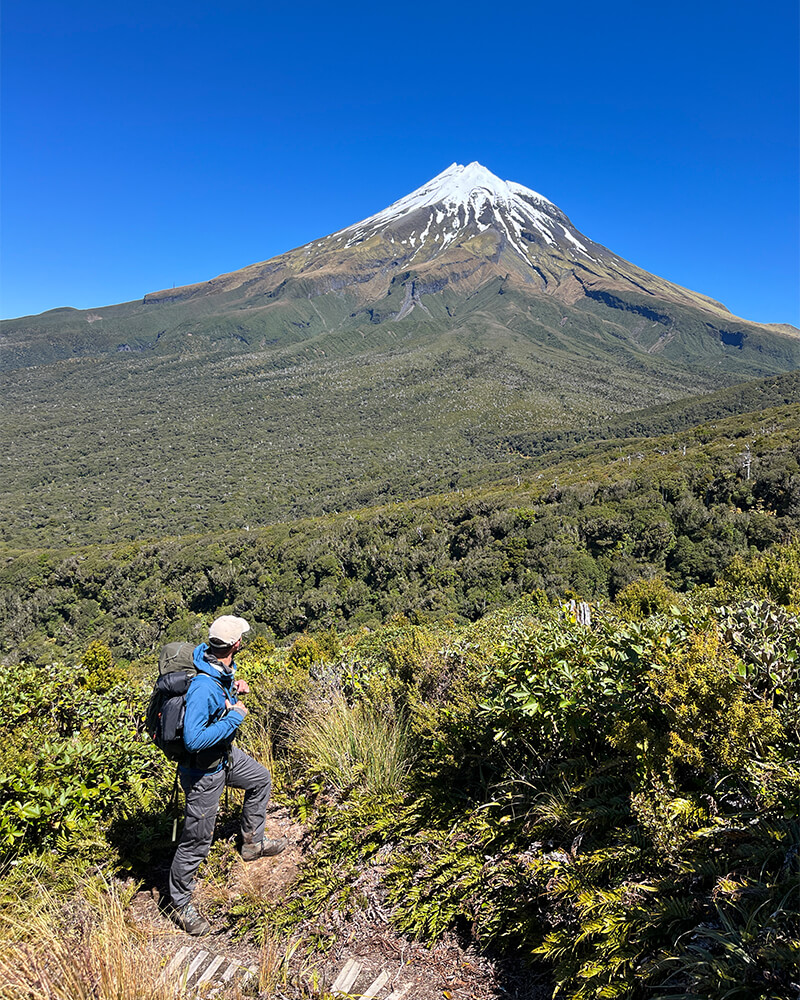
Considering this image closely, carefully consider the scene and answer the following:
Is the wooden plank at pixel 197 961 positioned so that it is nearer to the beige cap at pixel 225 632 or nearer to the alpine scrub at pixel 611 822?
the alpine scrub at pixel 611 822

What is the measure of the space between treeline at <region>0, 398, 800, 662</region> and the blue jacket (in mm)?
12840

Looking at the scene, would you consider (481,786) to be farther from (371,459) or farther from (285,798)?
(371,459)

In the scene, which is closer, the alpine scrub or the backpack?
the alpine scrub

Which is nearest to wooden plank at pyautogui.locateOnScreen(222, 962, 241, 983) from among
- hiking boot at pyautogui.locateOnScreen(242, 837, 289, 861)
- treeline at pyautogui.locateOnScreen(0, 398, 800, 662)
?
hiking boot at pyautogui.locateOnScreen(242, 837, 289, 861)

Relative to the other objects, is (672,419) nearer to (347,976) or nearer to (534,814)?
(534,814)

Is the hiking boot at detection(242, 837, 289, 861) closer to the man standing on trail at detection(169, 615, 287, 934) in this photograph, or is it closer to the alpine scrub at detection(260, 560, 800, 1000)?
the man standing on trail at detection(169, 615, 287, 934)

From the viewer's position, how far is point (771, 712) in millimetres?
1815

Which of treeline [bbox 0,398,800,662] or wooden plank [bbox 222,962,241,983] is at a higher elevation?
wooden plank [bbox 222,962,241,983]

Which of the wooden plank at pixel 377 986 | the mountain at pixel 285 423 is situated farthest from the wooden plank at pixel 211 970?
the mountain at pixel 285 423

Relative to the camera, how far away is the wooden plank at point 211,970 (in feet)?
6.64

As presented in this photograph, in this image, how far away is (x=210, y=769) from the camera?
2748 millimetres

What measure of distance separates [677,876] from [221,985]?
176 cm

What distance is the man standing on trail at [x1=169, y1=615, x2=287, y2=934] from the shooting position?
8.48 ft

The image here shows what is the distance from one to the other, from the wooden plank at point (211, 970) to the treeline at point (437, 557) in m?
13.2
